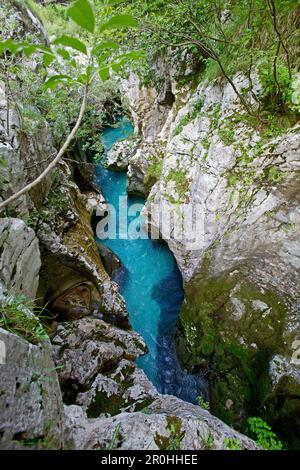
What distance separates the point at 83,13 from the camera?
2.92 ft

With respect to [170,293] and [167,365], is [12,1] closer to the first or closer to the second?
[170,293]

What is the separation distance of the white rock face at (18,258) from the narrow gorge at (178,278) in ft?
0.09

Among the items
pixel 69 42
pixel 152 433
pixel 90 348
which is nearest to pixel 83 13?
pixel 69 42

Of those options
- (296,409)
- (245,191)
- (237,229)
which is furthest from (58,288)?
(296,409)

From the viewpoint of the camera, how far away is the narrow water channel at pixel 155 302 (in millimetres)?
5301

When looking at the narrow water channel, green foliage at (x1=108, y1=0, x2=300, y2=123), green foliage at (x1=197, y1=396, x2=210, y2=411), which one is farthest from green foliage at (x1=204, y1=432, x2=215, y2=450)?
green foliage at (x1=108, y1=0, x2=300, y2=123)

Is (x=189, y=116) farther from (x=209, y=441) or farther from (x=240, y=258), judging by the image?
(x=209, y=441)

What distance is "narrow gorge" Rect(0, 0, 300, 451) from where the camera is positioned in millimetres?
2295

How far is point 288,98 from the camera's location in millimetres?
4793

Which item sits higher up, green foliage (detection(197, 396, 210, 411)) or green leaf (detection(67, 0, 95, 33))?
green leaf (detection(67, 0, 95, 33))

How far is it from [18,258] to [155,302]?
13.3 ft

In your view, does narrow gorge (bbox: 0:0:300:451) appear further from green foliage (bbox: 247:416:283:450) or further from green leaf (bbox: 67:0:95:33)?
green leaf (bbox: 67:0:95:33)

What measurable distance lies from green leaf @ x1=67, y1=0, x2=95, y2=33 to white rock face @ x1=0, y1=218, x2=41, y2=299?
2940mm
